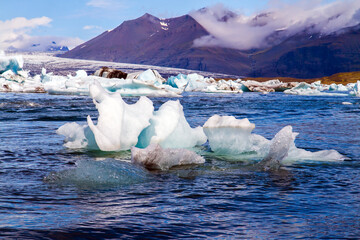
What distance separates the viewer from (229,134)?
6.15 m

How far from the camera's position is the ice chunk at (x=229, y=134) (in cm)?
607

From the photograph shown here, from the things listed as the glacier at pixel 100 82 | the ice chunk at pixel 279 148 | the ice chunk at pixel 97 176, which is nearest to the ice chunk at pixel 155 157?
the ice chunk at pixel 97 176

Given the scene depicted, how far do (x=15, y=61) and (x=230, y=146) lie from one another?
27.2 metres

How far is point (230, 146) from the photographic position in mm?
6180

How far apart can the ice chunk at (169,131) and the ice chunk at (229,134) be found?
1.90ft

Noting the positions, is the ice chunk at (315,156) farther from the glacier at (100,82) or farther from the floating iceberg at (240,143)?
the glacier at (100,82)

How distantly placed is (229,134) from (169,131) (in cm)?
92

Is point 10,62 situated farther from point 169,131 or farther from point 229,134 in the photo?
point 229,134

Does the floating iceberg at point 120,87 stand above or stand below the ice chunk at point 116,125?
above

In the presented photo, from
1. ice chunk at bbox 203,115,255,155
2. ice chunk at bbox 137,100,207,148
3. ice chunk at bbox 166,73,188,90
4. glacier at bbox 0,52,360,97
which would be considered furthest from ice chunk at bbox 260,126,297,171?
ice chunk at bbox 166,73,188,90

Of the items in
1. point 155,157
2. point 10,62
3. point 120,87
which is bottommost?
point 155,157

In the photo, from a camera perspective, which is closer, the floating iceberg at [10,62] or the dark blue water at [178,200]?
the dark blue water at [178,200]

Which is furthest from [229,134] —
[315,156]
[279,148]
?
[315,156]

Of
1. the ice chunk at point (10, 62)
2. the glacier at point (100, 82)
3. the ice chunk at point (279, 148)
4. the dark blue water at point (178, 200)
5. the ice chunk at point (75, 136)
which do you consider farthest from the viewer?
the ice chunk at point (10, 62)
